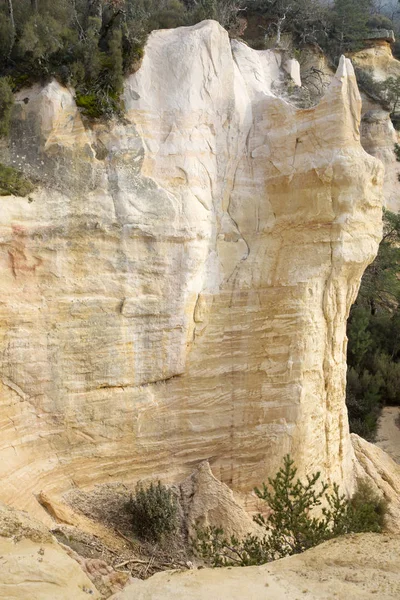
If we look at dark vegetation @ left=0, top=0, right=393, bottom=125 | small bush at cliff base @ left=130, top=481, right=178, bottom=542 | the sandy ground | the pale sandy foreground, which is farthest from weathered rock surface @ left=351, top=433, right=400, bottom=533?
dark vegetation @ left=0, top=0, right=393, bottom=125

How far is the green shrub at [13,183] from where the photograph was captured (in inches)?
273

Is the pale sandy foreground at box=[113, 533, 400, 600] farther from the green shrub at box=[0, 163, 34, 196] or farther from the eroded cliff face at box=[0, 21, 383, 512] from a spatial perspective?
the green shrub at box=[0, 163, 34, 196]

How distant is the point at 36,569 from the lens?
15.4 feet

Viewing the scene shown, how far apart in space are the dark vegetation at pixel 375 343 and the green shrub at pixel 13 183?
37.1 ft

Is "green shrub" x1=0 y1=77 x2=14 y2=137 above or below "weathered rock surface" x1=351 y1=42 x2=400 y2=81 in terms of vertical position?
below

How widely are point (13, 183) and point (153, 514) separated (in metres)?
4.91

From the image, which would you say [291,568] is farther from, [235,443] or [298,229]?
[298,229]

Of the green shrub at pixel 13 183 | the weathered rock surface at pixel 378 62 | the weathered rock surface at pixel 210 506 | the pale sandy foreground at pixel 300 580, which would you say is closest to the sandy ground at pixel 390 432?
the weathered rock surface at pixel 210 506

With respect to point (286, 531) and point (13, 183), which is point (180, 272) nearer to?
point (13, 183)

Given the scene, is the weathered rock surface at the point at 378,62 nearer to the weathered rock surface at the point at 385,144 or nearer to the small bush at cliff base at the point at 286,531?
the weathered rock surface at the point at 385,144

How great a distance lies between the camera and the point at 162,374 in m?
Result: 7.98

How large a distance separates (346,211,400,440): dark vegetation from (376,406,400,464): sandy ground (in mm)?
207

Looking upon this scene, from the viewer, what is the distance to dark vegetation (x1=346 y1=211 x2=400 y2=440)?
15609 millimetres

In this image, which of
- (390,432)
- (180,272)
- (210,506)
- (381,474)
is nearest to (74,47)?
(180,272)
